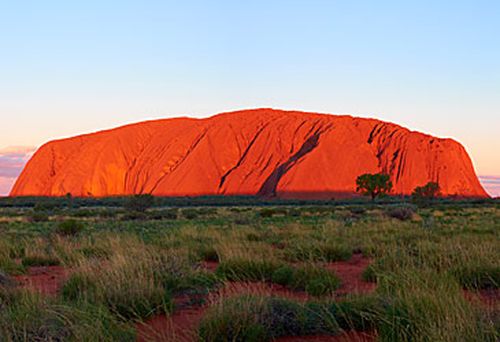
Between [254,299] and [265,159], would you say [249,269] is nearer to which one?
[254,299]

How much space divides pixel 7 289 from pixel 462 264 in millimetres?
6602

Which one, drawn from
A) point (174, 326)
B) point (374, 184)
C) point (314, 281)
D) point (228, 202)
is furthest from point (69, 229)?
point (228, 202)

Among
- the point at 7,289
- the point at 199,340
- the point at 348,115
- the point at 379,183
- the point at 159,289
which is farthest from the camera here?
the point at 348,115

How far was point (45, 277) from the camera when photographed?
362 inches

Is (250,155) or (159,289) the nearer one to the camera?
(159,289)

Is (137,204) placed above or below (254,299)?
below

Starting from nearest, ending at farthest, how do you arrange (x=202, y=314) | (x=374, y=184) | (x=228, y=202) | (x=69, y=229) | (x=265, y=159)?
(x=202, y=314)
(x=69, y=229)
(x=374, y=184)
(x=228, y=202)
(x=265, y=159)

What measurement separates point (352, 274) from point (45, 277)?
17.5 feet

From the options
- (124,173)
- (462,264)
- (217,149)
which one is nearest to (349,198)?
(217,149)

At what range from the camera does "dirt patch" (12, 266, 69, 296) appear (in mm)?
7918

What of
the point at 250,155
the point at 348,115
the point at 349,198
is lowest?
the point at 349,198

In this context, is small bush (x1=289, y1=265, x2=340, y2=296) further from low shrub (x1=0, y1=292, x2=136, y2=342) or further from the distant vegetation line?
the distant vegetation line

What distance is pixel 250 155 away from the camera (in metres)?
99.2

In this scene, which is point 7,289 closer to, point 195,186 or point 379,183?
point 379,183
